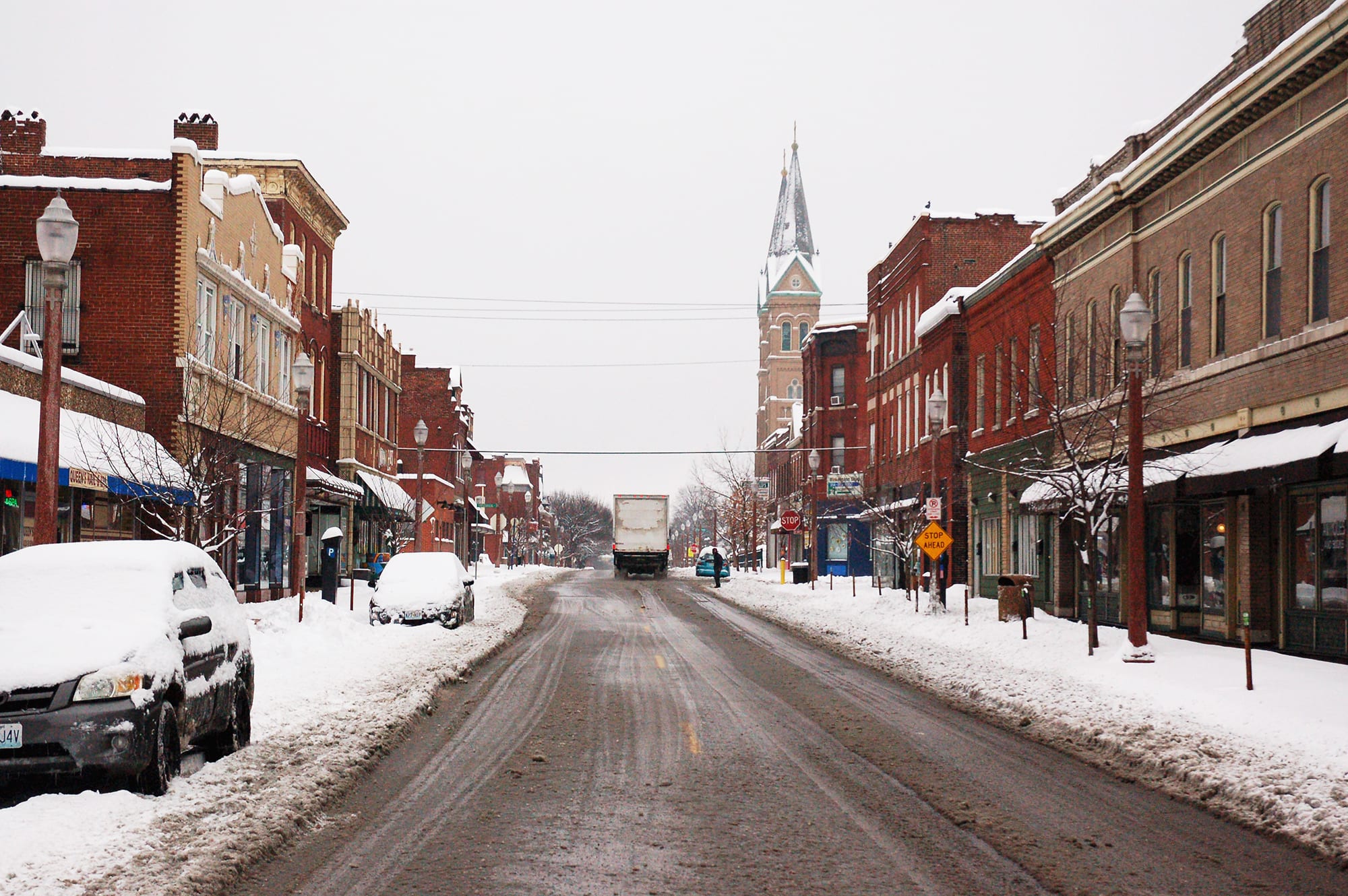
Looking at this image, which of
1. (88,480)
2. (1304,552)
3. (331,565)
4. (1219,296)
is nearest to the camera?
(1304,552)

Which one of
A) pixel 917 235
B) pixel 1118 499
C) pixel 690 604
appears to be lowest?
pixel 690 604

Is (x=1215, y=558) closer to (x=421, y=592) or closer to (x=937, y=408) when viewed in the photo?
(x=937, y=408)

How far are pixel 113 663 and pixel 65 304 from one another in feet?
74.3

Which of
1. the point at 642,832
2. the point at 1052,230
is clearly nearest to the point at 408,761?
the point at 642,832

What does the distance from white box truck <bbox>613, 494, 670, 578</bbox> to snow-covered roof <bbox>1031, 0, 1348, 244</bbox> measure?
38.0 metres

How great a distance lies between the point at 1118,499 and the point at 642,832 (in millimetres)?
18779

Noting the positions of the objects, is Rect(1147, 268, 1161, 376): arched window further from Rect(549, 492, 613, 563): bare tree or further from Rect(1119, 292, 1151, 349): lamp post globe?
Rect(549, 492, 613, 563): bare tree

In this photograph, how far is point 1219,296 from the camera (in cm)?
2325

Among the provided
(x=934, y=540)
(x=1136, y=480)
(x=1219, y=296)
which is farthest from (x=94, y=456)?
(x=1219, y=296)

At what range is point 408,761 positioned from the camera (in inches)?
467

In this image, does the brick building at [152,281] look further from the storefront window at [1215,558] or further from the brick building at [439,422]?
the brick building at [439,422]

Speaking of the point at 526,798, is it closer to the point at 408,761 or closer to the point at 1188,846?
the point at 408,761

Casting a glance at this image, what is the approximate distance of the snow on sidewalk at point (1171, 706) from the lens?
10133mm

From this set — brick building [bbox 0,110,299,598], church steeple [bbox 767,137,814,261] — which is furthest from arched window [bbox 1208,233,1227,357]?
church steeple [bbox 767,137,814,261]
